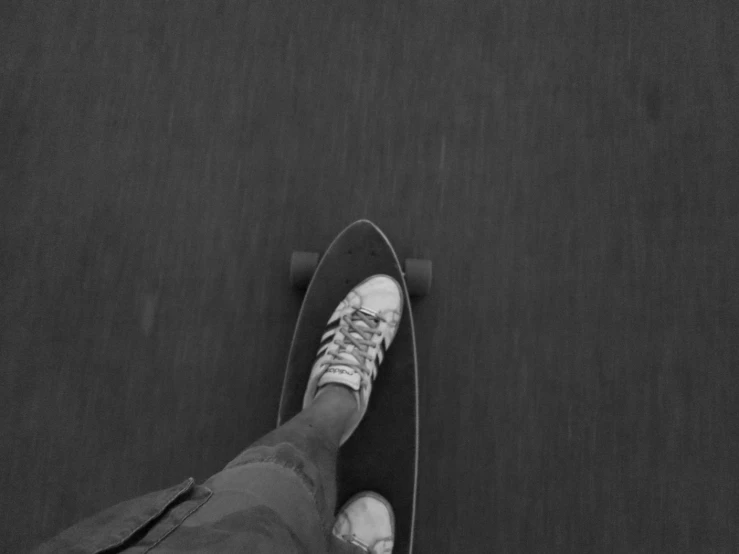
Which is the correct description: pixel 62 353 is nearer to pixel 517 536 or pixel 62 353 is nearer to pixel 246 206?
pixel 246 206

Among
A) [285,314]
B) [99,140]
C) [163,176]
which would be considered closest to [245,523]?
[285,314]

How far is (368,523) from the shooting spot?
859mm

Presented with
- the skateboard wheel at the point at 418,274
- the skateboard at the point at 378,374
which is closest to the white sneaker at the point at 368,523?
the skateboard at the point at 378,374

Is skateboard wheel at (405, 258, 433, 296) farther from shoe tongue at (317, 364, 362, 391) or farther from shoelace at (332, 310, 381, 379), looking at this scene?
shoe tongue at (317, 364, 362, 391)

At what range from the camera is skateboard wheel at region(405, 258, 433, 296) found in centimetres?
95

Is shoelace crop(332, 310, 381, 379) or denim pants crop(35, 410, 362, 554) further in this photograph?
shoelace crop(332, 310, 381, 379)

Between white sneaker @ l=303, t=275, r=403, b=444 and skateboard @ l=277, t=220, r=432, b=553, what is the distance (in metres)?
0.02

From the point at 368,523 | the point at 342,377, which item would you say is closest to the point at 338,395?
the point at 342,377

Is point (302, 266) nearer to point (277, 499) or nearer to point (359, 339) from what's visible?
point (359, 339)

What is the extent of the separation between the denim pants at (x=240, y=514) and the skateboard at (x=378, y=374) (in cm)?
22

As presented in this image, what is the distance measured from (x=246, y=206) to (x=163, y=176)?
19 cm

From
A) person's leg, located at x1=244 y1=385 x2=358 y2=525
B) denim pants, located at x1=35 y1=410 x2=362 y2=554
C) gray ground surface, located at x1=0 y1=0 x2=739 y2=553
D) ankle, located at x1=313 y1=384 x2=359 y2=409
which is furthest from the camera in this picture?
gray ground surface, located at x1=0 y1=0 x2=739 y2=553

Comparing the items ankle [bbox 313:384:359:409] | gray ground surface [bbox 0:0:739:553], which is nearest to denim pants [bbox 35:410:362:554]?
ankle [bbox 313:384:359:409]

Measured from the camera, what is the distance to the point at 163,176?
104cm
